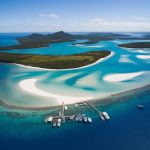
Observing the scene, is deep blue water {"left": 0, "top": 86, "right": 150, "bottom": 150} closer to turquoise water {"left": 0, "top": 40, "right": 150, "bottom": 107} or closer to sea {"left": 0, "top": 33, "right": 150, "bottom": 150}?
sea {"left": 0, "top": 33, "right": 150, "bottom": 150}

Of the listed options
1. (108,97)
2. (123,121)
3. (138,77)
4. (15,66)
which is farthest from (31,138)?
(15,66)


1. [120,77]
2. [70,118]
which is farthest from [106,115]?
[120,77]

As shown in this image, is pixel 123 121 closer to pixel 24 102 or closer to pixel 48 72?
pixel 24 102

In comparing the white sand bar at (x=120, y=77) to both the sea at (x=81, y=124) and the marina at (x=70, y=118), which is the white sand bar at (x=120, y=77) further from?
the marina at (x=70, y=118)

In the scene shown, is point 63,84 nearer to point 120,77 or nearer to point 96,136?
point 120,77

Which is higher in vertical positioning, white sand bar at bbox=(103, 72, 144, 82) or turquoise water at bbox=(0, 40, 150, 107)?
white sand bar at bbox=(103, 72, 144, 82)

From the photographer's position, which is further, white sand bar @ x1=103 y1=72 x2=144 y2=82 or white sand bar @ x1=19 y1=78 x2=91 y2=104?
white sand bar @ x1=103 y1=72 x2=144 y2=82

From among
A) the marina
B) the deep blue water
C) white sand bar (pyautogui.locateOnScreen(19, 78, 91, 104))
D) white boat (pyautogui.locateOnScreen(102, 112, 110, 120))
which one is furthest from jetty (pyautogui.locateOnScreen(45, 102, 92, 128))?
white sand bar (pyautogui.locateOnScreen(19, 78, 91, 104))

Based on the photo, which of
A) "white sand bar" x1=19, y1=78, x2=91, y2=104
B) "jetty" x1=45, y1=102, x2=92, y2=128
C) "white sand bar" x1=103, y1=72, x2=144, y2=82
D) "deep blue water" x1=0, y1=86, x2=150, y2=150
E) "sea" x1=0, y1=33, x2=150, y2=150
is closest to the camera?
"deep blue water" x1=0, y1=86, x2=150, y2=150

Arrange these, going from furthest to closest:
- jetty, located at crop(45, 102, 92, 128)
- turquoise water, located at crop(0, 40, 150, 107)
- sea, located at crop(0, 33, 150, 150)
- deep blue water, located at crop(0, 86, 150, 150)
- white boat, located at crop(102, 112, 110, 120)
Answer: turquoise water, located at crop(0, 40, 150, 107)
white boat, located at crop(102, 112, 110, 120)
jetty, located at crop(45, 102, 92, 128)
sea, located at crop(0, 33, 150, 150)
deep blue water, located at crop(0, 86, 150, 150)
